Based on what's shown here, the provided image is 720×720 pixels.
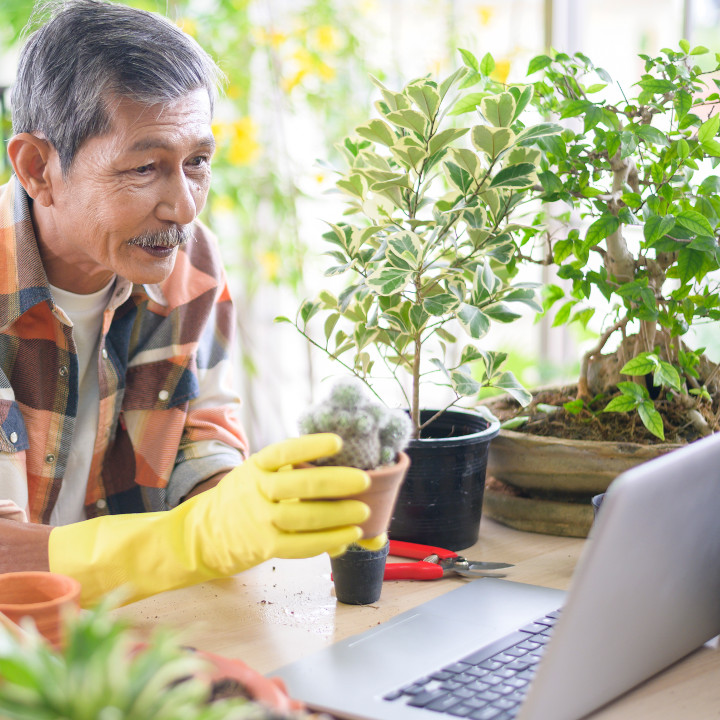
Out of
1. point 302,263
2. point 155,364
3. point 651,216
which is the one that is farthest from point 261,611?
point 302,263

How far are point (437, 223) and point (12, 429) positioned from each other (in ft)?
2.37

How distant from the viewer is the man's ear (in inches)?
50.8

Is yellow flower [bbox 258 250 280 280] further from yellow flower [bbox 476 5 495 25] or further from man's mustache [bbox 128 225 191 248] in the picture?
man's mustache [bbox 128 225 191 248]

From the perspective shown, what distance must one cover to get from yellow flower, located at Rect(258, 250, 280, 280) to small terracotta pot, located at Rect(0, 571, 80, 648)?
219cm

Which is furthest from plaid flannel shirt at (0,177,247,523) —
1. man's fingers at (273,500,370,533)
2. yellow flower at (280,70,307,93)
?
yellow flower at (280,70,307,93)

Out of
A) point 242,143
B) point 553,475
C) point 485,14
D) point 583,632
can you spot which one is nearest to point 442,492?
point 553,475

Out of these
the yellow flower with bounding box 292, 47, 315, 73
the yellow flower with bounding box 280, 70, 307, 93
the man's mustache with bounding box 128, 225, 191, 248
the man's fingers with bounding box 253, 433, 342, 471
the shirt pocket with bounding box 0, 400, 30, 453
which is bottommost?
the shirt pocket with bounding box 0, 400, 30, 453

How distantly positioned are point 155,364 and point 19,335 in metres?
0.24

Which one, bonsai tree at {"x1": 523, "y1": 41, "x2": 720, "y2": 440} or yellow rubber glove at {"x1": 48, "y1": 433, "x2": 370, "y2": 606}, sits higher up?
bonsai tree at {"x1": 523, "y1": 41, "x2": 720, "y2": 440}

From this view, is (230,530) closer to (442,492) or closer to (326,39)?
(442,492)

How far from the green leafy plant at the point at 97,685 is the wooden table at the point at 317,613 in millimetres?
407

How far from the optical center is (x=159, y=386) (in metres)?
1.52

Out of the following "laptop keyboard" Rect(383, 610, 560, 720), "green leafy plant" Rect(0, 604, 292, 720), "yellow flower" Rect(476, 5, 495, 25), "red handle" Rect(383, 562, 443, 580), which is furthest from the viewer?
"yellow flower" Rect(476, 5, 495, 25)

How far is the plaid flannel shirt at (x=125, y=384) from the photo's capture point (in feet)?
4.46
